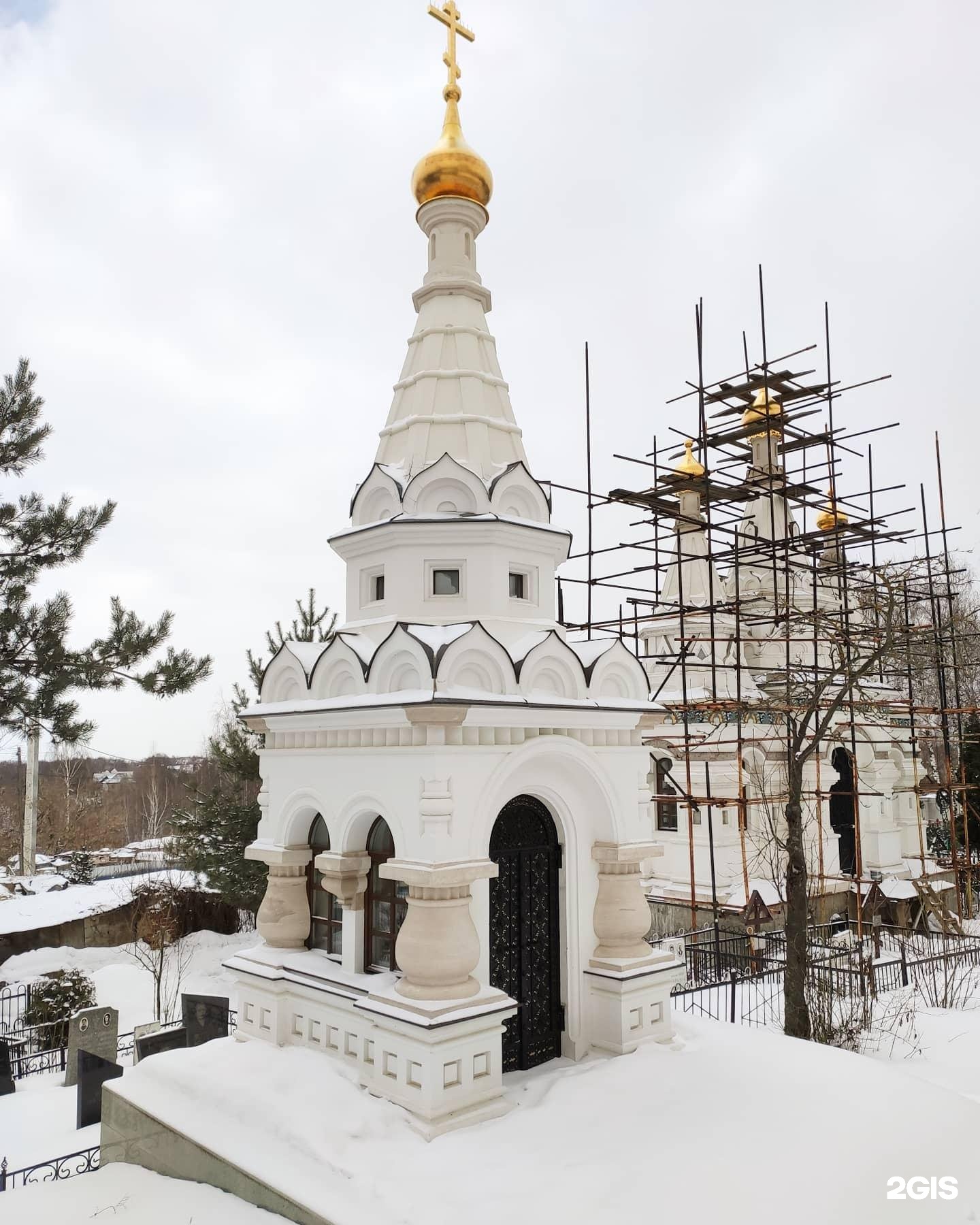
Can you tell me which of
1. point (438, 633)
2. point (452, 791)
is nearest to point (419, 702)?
point (452, 791)

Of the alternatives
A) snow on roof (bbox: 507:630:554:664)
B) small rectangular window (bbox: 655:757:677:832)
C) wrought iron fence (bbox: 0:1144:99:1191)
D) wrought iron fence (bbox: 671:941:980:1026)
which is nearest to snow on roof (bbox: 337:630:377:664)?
snow on roof (bbox: 507:630:554:664)

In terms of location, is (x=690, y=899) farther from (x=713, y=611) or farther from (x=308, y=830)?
(x=308, y=830)

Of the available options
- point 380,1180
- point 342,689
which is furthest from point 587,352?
point 380,1180

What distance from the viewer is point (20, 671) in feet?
44.2

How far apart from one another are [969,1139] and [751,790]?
12876 mm

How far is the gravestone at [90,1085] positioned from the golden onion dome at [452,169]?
11247mm

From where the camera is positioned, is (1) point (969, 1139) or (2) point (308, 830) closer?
(1) point (969, 1139)

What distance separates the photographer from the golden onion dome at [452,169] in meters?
8.90

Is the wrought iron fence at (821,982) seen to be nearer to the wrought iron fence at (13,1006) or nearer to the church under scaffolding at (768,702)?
the church under scaffolding at (768,702)

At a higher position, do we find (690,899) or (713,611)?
(713,611)

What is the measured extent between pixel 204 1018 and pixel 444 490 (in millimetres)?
8898

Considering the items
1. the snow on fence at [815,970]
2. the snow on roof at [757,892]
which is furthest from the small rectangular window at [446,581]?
the snow on roof at [757,892]

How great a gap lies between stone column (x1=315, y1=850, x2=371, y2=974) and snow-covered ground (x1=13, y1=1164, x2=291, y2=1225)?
1.92 metres

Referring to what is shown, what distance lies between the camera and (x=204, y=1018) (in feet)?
39.7
